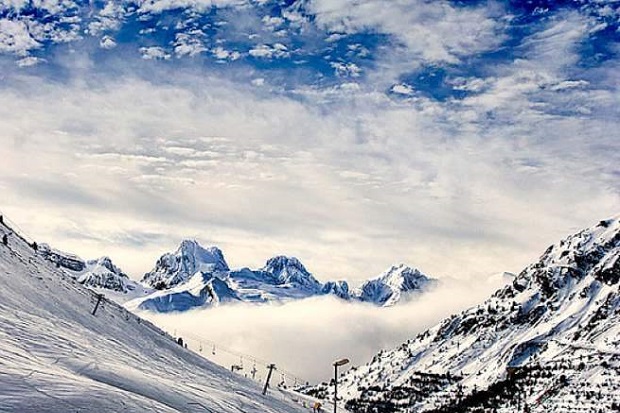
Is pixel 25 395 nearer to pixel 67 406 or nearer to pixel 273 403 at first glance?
pixel 67 406

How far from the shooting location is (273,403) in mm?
44656

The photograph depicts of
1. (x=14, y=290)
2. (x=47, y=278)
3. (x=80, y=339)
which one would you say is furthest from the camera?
(x=47, y=278)

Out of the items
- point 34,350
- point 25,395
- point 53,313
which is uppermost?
point 53,313

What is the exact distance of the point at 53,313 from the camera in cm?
4012

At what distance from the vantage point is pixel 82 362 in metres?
26.3

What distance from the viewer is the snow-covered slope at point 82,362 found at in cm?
1966

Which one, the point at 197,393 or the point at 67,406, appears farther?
the point at 197,393

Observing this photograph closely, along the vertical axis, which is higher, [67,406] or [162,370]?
[162,370]

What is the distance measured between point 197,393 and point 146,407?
9260 millimetres

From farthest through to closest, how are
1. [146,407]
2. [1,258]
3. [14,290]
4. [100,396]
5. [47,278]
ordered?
[47,278]
[1,258]
[14,290]
[146,407]
[100,396]

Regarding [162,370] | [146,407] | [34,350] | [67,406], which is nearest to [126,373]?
[34,350]

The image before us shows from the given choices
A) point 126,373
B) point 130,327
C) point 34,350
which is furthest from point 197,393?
point 130,327

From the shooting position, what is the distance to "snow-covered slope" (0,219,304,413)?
19656 mm

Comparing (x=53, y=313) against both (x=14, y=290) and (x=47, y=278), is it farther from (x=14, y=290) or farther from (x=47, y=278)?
(x=47, y=278)
